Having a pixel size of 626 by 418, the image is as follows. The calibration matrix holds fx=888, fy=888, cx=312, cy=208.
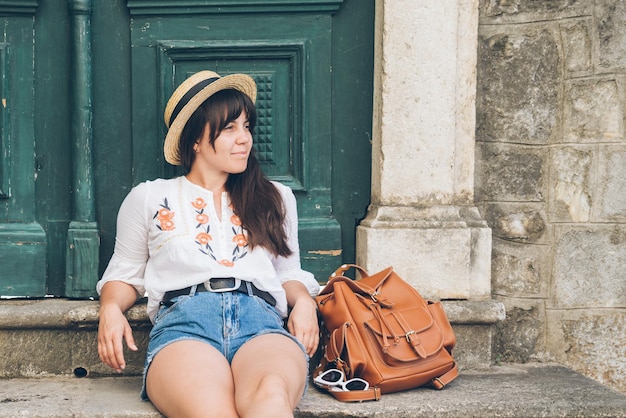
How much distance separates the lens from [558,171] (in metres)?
3.71

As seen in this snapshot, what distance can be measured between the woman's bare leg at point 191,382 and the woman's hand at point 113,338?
129mm

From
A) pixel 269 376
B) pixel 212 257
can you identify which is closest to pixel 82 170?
pixel 212 257

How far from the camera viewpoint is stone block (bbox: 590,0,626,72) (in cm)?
364

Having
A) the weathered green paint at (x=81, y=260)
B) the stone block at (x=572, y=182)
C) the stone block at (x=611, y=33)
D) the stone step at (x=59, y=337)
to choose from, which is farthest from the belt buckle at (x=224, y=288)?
the stone block at (x=611, y=33)

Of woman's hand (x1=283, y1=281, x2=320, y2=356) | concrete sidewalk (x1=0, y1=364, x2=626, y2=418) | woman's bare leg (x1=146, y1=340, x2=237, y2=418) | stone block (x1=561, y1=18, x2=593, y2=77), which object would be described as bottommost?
concrete sidewalk (x1=0, y1=364, x2=626, y2=418)

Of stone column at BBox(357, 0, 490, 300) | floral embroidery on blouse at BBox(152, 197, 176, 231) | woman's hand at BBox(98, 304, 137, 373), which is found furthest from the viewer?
stone column at BBox(357, 0, 490, 300)

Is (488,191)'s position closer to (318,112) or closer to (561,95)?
(561,95)

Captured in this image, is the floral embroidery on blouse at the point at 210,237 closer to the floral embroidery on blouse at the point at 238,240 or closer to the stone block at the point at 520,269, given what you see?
the floral embroidery on blouse at the point at 238,240

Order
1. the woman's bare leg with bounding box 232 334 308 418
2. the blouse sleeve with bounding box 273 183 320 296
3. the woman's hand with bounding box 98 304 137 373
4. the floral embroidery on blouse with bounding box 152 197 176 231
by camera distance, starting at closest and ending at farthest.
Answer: the woman's bare leg with bounding box 232 334 308 418 → the woman's hand with bounding box 98 304 137 373 → the floral embroidery on blouse with bounding box 152 197 176 231 → the blouse sleeve with bounding box 273 183 320 296

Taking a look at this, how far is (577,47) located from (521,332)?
47.9 inches

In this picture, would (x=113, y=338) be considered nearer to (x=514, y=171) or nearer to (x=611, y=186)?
(x=514, y=171)

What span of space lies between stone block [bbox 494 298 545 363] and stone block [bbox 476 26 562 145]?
0.69 metres

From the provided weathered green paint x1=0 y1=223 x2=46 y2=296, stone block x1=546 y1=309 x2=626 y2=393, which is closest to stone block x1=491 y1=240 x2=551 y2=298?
stone block x1=546 y1=309 x2=626 y2=393

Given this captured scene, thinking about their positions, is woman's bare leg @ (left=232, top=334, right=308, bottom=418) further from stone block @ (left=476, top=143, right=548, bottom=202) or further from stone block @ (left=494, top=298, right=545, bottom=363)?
stone block @ (left=476, top=143, right=548, bottom=202)
